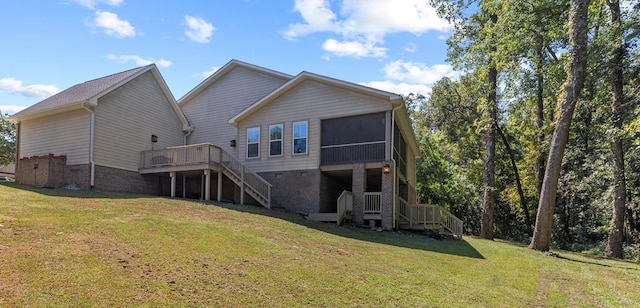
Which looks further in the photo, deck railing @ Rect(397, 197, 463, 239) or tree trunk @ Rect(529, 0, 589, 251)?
deck railing @ Rect(397, 197, 463, 239)

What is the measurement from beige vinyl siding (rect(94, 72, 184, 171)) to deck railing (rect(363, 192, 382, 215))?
10517mm

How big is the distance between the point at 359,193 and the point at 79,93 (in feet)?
44.5

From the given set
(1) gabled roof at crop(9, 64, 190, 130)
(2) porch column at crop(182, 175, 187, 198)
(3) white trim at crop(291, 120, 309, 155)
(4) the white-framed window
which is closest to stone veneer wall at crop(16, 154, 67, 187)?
(1) gabled roof at crop(9, 64, 190, 130)

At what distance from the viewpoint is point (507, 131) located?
91.5 ft

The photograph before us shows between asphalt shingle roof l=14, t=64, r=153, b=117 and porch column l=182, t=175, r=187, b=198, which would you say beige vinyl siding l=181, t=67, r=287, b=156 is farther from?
asphalt shingle roof l=14, t=64, r=153, b=117

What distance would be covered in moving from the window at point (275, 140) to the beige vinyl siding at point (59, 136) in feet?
24.6

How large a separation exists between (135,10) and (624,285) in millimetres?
15516

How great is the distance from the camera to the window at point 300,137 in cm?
1811

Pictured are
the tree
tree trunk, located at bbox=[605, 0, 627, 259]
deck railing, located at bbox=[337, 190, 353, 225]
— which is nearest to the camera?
deck railing, located at bbox=[337, 190, 353, 225]

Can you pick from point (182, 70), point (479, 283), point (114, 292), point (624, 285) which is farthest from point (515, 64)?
point (114, 292)

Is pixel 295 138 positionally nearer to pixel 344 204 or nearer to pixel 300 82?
pixel 300 82

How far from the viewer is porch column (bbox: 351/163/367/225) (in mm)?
16609

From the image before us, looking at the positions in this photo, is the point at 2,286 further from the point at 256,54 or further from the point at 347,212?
the point at 256,54

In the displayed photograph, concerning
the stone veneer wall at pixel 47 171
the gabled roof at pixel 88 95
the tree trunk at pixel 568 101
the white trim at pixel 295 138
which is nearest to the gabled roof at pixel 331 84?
the white trim at pixel 295 138
